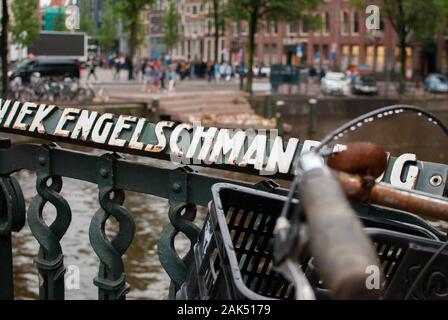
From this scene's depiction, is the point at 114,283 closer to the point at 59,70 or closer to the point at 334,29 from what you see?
the point at 59,70

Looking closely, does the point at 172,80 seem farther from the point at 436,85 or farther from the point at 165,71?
the point at 436,85

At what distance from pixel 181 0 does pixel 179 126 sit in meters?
81.9

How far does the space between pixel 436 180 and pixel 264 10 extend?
37968 millimetres

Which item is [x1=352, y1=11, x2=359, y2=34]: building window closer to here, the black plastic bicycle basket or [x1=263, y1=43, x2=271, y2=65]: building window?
→ [x1=263, y1=43, x2=271, y2=65]: building window

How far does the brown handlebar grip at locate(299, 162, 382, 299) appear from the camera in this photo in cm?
117

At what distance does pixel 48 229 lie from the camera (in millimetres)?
3576

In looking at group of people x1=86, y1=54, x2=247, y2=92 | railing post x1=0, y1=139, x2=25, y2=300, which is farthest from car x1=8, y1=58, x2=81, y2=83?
railing post x1=0, y1=139, x2=25, y2=300

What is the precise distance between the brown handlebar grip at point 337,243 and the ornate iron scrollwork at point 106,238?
2101 mm

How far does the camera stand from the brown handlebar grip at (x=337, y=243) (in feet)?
3.85

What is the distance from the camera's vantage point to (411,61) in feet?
214

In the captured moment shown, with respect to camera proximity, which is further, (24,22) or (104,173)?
(24,22)

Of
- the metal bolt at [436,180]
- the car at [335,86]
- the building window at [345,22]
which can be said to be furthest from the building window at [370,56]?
the metal bolt at [436,180]

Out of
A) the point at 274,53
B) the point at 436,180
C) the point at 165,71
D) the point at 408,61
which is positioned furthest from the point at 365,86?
the point at 436,180

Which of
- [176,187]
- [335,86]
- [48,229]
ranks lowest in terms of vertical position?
[335,86]
